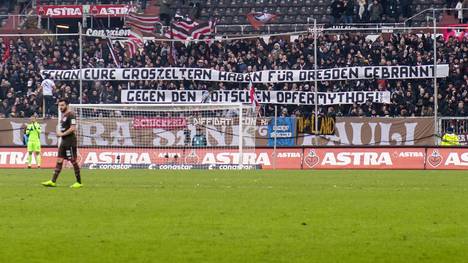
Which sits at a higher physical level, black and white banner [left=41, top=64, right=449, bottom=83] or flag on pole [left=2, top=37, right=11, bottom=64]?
flag on pole [left=2, top=37, right=11, bottom=64]

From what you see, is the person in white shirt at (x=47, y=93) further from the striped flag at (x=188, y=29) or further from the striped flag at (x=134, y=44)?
the striped flag at (x=188, y=29)

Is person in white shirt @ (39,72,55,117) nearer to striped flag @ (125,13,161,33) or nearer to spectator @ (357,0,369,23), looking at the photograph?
striped flag @ (125,13,161,33)

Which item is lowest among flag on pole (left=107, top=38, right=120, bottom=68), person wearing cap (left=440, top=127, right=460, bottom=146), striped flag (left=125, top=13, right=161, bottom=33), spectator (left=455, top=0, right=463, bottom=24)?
person wearing cap (left=440, top=127, right=460, bottom=146)

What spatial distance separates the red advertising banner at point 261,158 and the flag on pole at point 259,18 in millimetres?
14831

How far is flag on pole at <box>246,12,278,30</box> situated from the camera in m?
54.6

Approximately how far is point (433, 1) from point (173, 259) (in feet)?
150

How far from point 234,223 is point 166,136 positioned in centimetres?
2640

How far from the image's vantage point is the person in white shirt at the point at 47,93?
44219 mm

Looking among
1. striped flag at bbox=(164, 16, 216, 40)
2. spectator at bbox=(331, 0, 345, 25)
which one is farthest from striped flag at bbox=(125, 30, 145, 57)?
spectator at bbox=(331, 0, 345, 25)

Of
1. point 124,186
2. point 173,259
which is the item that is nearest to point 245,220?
point 173,259

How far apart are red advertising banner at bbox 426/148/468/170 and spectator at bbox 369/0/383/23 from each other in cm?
1540

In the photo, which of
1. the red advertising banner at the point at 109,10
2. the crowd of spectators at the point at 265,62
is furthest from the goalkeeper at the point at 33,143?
the red advertising banner at the point at 109,10

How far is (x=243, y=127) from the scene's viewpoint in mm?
42031

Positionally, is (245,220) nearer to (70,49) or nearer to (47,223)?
(47,223)
